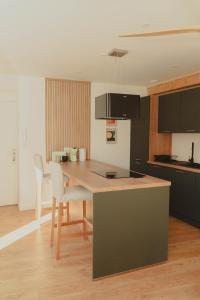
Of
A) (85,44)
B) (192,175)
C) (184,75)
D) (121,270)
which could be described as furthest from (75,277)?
(184,75)

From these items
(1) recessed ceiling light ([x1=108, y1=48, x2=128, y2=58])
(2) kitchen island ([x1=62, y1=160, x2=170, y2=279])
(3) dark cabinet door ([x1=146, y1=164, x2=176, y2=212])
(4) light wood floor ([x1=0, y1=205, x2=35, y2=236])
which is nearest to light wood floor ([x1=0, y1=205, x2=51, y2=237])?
(4) light wood floor ([x1=0, y1=205, x2=35, y2=236])

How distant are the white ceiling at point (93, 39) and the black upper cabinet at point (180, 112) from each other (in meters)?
0.40

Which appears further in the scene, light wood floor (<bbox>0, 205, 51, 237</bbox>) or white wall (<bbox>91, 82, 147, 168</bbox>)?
white wall (<bbox>91, 82, 147, 168</bbox>)

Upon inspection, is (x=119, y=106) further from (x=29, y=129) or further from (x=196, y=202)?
(x=29, y=129)

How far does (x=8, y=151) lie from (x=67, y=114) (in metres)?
1.37

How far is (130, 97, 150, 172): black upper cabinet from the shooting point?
15.8ft

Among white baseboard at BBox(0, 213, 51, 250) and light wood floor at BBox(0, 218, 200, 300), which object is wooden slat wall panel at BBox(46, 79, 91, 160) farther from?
light wood floor at BBox(0, 218, 200, 300)

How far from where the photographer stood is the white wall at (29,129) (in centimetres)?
439

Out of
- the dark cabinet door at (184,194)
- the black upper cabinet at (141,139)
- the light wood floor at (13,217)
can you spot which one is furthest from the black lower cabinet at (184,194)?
the light wood floor at (13,217)

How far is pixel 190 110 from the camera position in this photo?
397 cm

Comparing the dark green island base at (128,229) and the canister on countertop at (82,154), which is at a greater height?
the canister on countertop at (82,154)

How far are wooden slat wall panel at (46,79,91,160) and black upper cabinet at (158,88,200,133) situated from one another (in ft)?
4.83

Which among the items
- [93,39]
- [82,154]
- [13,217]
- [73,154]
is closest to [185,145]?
[82,154]

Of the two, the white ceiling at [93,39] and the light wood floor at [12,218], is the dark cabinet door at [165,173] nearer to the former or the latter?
the white ceiling at [93,39]
